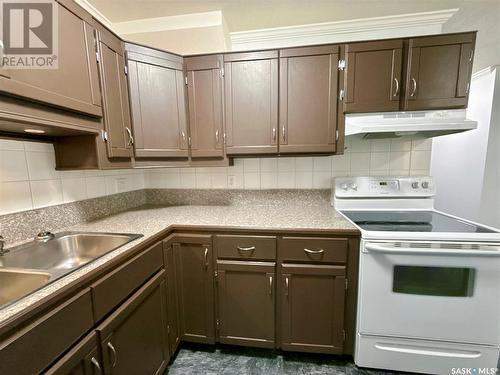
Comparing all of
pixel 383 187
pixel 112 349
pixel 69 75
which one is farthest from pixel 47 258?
pixel 383 187

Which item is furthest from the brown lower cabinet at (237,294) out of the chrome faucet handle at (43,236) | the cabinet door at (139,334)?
the chrome faucet handle at (43,236)

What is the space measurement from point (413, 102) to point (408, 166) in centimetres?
58

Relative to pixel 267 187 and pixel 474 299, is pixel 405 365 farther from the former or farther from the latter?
pixel 267 187

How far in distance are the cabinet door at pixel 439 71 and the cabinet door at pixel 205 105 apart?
1.28 meters

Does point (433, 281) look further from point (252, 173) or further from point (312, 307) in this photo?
point (252, 173)

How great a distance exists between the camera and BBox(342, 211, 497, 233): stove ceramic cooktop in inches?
48.3

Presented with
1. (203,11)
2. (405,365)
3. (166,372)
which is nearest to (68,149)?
(203,11)

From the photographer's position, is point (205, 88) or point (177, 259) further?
point (205, 88)

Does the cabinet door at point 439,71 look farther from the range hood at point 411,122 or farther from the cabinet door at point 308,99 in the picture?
the cabinet door at point 308,99

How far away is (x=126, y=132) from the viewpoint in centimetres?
137

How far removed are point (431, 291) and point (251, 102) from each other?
160 cm

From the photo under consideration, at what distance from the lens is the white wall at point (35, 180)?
1074 millimetres

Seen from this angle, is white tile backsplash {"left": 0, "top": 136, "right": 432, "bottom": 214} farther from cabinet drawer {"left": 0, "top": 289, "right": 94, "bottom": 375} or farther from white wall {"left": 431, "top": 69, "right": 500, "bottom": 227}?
white wall {"left": 431, "top": 69, "right": 500, "bottom": 227}

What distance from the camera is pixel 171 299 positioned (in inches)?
53.0
